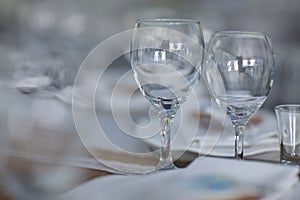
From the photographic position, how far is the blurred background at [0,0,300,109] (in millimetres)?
1748

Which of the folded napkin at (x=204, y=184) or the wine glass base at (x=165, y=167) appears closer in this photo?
the folded napkin at (x=204, y=184)

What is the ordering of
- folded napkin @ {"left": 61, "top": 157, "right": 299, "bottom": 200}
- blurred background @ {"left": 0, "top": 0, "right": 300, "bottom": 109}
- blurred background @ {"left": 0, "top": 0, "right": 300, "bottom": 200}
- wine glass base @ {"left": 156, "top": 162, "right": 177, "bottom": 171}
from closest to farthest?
folded napkin @ {"left": 61, "top": 157, "right": 299, "bottom": 200}
wine glass base @ {"left": 156, "top": 162, "right": 177, "bottom": 171}
blurred background @ {"left": 0, "top": 0, "right": 300, "bottom": 200}
blurred background @ {"left": 0, "top": 0, "right": 300, "bottom": 109}

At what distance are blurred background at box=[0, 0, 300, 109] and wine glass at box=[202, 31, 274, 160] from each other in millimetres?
1119

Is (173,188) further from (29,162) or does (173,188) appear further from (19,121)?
(19,121)

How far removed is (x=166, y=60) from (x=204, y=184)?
0.19 meters

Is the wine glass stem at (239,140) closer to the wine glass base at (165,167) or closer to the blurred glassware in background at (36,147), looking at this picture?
the wine glass base at (165,167)

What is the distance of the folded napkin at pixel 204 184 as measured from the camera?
0.34 metres

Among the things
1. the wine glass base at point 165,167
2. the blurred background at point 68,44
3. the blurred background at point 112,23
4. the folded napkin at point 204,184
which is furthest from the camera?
the blurred background at point 112,23

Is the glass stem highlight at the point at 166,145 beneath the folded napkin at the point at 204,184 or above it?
beneath

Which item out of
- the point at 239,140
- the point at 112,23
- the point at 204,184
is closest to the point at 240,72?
the point at 239,140

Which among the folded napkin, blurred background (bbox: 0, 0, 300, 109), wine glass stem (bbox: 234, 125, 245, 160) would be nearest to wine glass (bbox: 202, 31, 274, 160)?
wine glass stem (bbox: 234, 125, 245, 160)

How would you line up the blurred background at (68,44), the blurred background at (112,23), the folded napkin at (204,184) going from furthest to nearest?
the blurred background at (112,23), the blurred background at (68,44), the folded napkin at (204,184)

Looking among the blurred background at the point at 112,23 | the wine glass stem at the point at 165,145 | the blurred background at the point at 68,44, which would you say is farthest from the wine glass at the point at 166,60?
the blurred background at the point at 112,23

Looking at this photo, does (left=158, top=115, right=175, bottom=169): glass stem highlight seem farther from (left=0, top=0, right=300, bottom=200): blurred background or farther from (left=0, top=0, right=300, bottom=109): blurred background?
(left=0, top=0, right=300, bottom=109): blurred background
